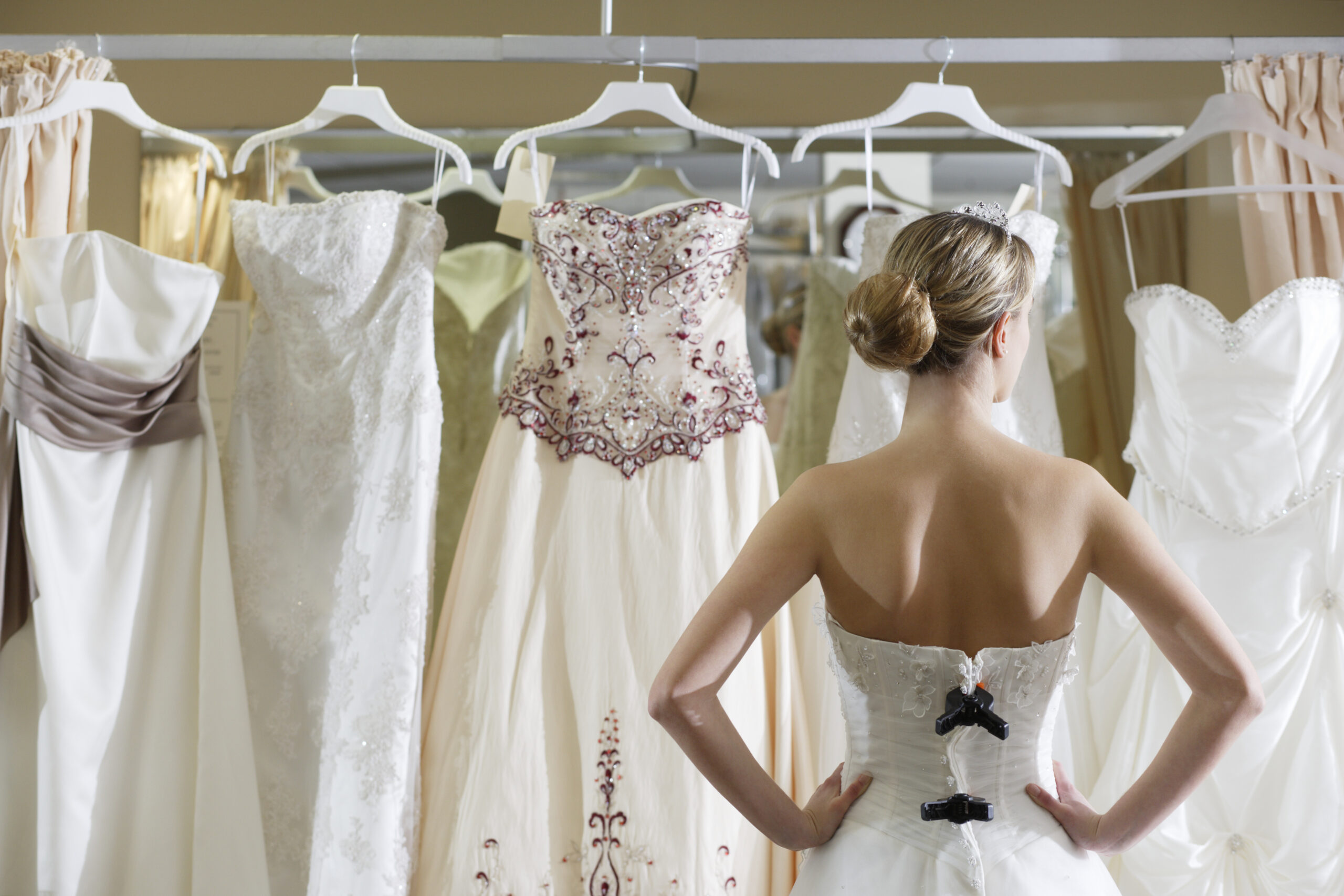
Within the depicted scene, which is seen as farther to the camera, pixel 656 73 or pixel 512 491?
pixel 656 73

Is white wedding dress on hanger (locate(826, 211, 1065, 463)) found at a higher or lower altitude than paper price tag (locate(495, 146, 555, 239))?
lower

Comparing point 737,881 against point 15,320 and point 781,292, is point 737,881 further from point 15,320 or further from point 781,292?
point 15,320

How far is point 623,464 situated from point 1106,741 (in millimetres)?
1189

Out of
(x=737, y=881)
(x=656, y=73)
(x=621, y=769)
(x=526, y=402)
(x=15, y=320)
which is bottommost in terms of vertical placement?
(x=737, y=881)

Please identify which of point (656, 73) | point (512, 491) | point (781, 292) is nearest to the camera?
point (512, 491)

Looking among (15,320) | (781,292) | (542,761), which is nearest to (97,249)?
(15,320)

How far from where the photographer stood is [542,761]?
2.11 m

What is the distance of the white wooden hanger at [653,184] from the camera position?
288 cm

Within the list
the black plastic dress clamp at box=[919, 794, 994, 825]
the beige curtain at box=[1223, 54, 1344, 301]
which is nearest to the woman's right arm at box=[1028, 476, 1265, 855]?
the black plastic dress clamp at box=[919, 794, 994, 825]

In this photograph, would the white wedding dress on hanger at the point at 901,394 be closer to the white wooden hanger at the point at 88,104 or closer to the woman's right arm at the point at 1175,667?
the woman's right arm at the point at 1175,667

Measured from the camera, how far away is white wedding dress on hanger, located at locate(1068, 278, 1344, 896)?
6.93 ft

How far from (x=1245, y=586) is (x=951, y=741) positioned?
3.93ft

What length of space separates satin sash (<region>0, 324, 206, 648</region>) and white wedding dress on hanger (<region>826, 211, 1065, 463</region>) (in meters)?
1.45

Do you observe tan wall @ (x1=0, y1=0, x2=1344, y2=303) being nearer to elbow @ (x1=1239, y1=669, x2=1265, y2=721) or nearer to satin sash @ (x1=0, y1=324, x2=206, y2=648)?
satin sash @ (x1=0, y1=324, x2=206, y2=648)
